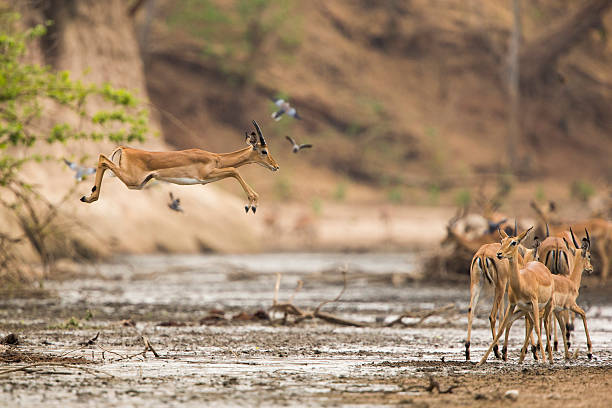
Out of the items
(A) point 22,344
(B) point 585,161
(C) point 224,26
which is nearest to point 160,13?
(C) point 224,26

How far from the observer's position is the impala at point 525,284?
9445 millimetres

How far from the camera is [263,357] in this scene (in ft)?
35.2

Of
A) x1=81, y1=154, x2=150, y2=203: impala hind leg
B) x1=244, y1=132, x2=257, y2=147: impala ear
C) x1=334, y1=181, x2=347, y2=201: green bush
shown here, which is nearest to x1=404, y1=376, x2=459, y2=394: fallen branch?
x1=244, y1=132, x2=257, y2=147: impala ear

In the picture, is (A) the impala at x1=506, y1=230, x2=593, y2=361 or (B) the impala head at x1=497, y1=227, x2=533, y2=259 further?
(A) the impala at x1=506, y1=230, x2=593, y2=361

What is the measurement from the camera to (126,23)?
37.4 m

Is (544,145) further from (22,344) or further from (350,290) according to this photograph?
(22,344)

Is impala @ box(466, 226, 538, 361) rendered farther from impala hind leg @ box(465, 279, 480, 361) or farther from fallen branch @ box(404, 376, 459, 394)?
fallen branch @ box(404, 376, 459, 394)

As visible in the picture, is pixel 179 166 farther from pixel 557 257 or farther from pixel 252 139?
pixel 557 257

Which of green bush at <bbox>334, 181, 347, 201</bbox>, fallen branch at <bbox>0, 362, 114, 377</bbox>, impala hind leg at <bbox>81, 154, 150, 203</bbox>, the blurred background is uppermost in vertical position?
the blurred background

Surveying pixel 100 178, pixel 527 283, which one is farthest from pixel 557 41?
pixel 100 178

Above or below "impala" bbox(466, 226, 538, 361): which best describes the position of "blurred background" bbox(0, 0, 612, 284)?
above

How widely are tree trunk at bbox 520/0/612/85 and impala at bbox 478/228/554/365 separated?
170 ft

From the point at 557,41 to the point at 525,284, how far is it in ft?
172

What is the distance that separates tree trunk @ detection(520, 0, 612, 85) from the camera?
59438 millimetres
